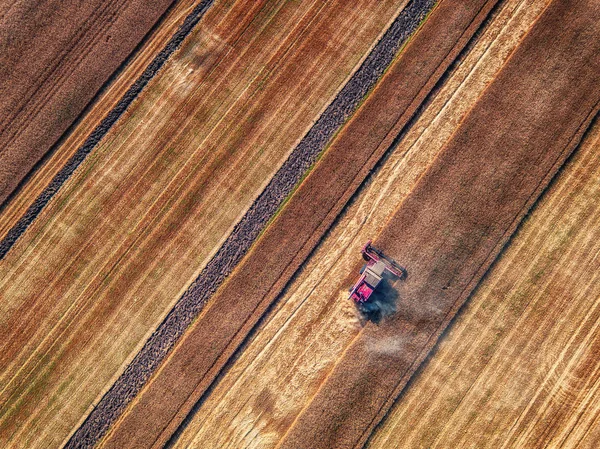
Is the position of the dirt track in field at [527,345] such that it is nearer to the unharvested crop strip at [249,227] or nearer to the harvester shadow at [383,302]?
the harvester shadow at [383,302]

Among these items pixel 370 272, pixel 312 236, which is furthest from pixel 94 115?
pixel 370 272

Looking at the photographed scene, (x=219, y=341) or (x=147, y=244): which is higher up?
(x=147, y=244)

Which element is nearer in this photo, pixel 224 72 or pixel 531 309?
pixel 531 309

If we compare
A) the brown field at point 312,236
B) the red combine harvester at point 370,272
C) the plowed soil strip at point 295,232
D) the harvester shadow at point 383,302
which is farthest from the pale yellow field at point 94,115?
the harvester shadow at point 383,302

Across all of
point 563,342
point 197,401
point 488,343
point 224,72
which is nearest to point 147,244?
point 197,401

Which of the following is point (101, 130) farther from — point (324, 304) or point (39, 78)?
point (324, 304)

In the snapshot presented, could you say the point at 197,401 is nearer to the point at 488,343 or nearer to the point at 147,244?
the point at 147,244
